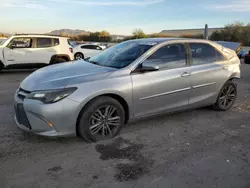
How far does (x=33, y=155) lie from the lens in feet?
10.6

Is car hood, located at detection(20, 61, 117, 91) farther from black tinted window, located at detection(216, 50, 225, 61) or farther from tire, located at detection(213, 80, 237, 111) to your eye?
tire, located at detection(213, 80, 237, 111)

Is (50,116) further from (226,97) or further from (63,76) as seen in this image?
(226,97)

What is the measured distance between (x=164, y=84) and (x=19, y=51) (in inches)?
320

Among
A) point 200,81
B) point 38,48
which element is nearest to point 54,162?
point 200,81

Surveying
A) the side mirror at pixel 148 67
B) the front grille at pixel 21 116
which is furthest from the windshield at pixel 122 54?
the front grille at pixel 21 116

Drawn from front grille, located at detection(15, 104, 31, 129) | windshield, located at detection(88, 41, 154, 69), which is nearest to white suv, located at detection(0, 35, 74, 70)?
windshield, located at detection(88, 41, 154, 69)

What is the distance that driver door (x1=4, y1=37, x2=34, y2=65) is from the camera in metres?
10.1

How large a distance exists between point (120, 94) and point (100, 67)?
634mm

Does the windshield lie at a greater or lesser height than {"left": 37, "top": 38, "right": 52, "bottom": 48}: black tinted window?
lesser

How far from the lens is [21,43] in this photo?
10.3 metres

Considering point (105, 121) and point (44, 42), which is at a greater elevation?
point (44, 42)

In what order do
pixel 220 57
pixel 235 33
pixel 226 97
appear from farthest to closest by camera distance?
pixel 235 33 → pixel 226 97 → pixel 220 57

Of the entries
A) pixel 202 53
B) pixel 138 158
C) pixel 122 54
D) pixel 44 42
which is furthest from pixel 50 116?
pixel 44 42

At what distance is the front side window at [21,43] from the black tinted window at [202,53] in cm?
802
